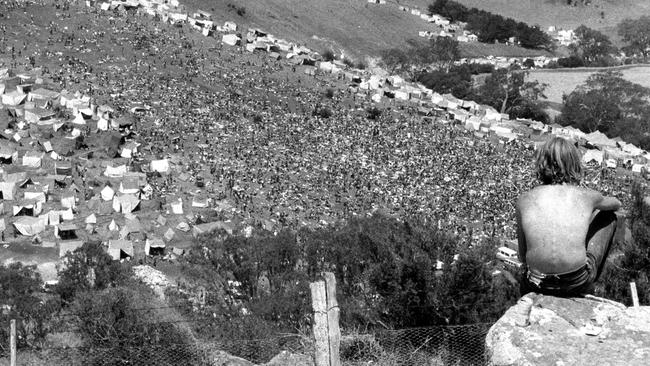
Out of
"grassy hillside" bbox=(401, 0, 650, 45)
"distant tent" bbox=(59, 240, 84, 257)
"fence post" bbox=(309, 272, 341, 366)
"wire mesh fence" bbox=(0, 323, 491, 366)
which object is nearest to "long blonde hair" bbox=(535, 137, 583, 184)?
"fence post" bbox=(309, 272, 341, 366)

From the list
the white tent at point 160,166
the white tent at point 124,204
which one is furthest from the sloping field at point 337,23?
the white tent at point 124,204

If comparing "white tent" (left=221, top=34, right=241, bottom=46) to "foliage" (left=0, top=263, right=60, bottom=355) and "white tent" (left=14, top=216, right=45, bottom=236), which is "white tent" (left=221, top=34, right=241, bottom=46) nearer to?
"white tent" (left=14, top=216, right=45, bottom=236)

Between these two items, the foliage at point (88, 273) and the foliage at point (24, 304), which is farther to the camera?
the foliage at point (88, 273)

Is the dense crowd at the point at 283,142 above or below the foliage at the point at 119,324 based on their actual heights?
below

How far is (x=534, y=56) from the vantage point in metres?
108

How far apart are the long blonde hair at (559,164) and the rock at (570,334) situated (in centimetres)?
61

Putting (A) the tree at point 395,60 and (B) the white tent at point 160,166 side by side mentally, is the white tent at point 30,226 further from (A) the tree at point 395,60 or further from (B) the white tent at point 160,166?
(A) the tree at point 395,60

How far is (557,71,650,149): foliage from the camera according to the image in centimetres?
7044

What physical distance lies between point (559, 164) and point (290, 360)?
4261mm

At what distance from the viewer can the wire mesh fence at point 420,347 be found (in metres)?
6.76

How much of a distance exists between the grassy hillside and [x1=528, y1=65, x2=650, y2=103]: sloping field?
31.2 metres

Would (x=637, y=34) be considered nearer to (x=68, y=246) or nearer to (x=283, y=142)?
(x=283, y=142)

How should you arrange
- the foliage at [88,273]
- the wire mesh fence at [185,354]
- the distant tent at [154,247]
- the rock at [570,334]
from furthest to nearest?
the distant tent at [154,247] < the foliage at [88,273] < the wire mesh fence at [185,354] < the rock at [570,334]

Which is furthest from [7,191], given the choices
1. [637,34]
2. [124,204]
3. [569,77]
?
[637,34]
